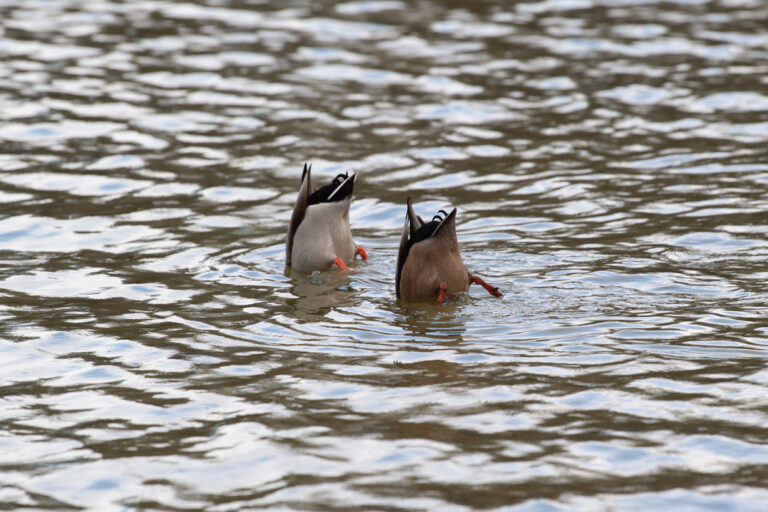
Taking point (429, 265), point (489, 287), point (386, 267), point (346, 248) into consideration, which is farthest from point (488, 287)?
point (346, 248)

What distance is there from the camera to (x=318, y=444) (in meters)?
5.64

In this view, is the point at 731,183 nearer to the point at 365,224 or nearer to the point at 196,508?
the point at 365,224

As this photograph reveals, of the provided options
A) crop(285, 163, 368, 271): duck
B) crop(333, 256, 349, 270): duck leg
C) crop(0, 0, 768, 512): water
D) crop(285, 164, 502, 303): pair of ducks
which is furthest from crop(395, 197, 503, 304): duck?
crop(285, 163, 368, 271): duck

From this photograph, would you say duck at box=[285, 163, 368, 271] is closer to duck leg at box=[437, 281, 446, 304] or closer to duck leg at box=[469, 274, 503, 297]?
duck leg at box=[437, 281, 446, 304]

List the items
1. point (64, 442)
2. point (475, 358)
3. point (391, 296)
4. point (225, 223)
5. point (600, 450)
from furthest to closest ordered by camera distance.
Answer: point (225, 223), point (391, 296), point (475, 358), point (64, 442), point (600, 450)

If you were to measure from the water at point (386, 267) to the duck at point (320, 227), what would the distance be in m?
0.24

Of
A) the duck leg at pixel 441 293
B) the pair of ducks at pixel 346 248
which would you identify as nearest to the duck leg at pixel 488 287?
the pair of ducks at pixel 346 248

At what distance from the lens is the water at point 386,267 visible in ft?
17.8

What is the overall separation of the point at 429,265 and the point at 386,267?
130cm

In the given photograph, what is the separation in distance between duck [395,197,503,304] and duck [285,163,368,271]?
120 cm

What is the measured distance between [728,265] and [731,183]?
2663mm

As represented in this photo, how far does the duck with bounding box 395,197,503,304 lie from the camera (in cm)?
780

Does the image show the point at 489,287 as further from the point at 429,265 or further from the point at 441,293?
the point at 429,265

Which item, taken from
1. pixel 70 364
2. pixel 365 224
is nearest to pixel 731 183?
pixel 365 224
